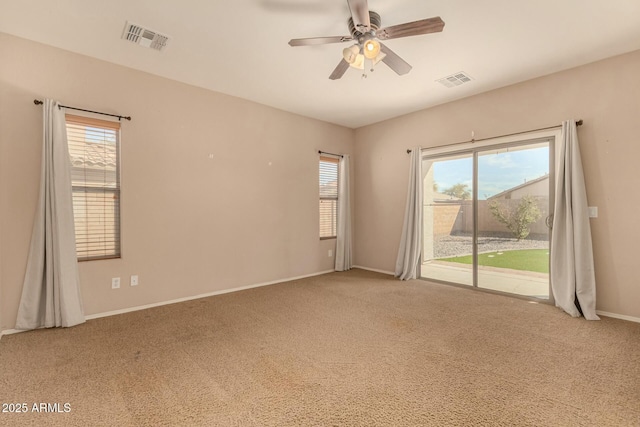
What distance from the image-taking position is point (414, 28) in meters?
2.25

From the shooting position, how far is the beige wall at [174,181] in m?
2.94

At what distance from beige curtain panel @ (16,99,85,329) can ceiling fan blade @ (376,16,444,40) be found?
3.30m

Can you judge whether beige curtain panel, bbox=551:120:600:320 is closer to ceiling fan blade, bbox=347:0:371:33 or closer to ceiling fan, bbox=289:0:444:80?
ceiling fan, bbox=289:0:444:80

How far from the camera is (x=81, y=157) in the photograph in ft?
10.8

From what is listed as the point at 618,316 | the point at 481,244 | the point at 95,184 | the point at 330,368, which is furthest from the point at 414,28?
the point at 618,316

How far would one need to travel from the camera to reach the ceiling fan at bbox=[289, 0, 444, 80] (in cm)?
216

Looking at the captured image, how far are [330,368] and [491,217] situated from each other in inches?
134

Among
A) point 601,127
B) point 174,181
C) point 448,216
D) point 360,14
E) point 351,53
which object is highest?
point 360,14

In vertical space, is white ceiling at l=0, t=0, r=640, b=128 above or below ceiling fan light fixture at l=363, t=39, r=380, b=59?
above

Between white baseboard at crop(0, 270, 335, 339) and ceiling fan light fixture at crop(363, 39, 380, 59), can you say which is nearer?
ceiling fan light fixture at crop(363, 39, 380, 59)

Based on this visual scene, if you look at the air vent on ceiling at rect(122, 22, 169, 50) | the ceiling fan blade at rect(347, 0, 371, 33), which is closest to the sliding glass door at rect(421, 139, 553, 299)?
the ceiling fan blade at rect(347, 0, 371, 33)

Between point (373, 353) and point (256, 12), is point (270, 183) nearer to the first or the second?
point (256, 12)

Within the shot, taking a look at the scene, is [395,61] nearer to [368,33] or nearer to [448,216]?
[368,33]

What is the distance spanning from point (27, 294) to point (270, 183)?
3.11m
